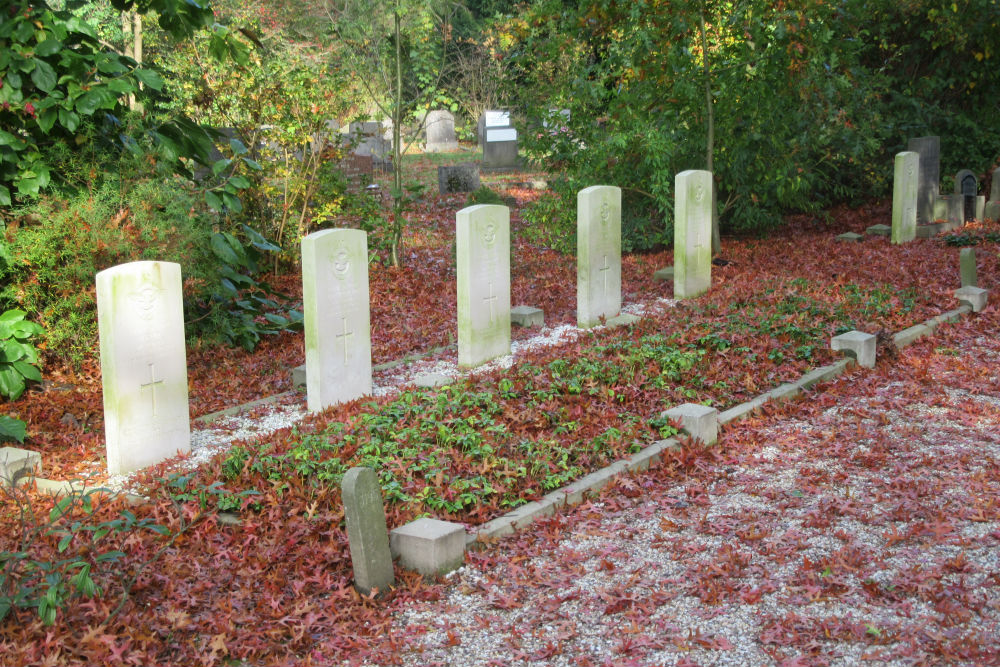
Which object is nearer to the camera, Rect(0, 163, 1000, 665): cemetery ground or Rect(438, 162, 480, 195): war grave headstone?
Rect(0, 163, 1000, 665): cemetery ground

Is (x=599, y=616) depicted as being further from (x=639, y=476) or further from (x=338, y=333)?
(x=338, y=333)

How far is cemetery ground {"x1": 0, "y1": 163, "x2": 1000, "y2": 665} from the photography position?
4129 millimetres

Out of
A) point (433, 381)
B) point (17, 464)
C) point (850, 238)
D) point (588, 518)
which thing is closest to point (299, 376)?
point (433, 381)

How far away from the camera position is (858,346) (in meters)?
8.22

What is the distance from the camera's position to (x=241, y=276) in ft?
31.6

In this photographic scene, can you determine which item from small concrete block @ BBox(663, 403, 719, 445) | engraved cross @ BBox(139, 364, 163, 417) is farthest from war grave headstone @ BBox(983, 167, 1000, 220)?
engraved cross @ BBox(139, 364, 163, 417)

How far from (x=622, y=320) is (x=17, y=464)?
5.87 m

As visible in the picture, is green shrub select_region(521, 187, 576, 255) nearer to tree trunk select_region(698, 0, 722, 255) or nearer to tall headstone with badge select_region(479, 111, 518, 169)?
tree trunk select_region(698, 0, 722, 255)

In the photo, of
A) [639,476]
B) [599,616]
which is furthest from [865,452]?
[599,616]

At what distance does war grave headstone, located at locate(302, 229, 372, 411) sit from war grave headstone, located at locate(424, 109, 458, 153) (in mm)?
24760

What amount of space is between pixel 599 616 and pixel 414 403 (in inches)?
104

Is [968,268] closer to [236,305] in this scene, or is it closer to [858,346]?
[858,346]

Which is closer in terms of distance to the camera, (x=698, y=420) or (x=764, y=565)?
(x=764, y=565)

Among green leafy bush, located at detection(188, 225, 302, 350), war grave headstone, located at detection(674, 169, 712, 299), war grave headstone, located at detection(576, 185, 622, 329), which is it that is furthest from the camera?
war grave headstone, located at detection(674, 169, 712, 299)
